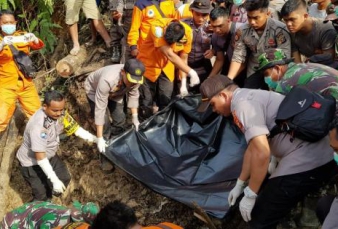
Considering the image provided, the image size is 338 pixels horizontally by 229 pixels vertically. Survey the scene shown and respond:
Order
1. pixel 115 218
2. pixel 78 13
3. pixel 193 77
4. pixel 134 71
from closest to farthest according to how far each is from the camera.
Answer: pixel 115 218, pixel 134 71, pixel 193 77, pixel 78 13

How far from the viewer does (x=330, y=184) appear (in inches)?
123

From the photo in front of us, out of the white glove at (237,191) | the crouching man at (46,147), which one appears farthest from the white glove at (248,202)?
the crouching man at (46,147)

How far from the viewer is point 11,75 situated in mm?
4512

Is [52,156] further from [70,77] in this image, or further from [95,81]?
[70,77]

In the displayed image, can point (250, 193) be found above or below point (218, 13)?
below

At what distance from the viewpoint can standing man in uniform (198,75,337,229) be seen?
8.07ft

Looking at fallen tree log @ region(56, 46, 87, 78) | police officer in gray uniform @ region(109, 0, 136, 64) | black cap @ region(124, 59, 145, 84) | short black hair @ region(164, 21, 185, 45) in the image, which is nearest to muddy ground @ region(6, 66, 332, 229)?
fallen tree log @ region(56, 46, 87, 78)

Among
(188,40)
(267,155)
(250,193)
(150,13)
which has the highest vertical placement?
(267,155)

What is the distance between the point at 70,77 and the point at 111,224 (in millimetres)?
3796

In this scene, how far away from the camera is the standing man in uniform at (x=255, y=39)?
3527mm

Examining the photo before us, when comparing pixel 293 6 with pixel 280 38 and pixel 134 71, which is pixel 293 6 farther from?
pixel 134 71

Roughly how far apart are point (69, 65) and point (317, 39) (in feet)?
10.9

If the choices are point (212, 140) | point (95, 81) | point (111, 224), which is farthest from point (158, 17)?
point (111, 224)

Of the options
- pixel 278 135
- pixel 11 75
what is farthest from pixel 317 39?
pixel 11 75
